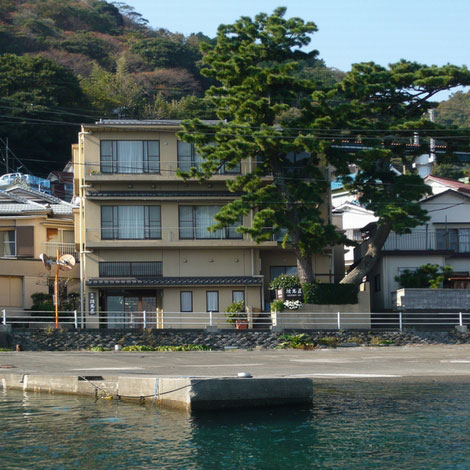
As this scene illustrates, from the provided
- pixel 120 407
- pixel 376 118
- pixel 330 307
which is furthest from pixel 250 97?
pixel 120 407

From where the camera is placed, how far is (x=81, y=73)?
4045 inches

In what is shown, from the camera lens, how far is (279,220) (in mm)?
39969

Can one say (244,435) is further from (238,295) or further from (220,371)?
(238,295)

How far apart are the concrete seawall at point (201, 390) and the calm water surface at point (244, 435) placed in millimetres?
319

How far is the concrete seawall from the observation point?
18.8m

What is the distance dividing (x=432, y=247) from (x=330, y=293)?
847 centimetres

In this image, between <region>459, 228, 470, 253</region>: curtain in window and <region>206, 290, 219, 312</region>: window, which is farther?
<region>459, 228, 470, 253</region>: curtain in window

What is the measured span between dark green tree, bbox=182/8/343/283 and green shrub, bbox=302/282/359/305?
0.77 meters

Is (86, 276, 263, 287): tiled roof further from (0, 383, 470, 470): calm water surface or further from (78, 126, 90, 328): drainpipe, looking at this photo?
(0, 383, 470, 470): calm water surface

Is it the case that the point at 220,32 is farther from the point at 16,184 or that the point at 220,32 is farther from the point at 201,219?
the point at 16,184

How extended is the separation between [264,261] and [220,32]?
12.2 metres

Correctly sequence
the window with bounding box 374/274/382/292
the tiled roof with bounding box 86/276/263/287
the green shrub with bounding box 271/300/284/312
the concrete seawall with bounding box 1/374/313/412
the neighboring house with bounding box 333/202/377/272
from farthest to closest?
1. the neighboring house with bounding box 333/202/377/272
2. the window with bounding box 374/274/382/292
3. the tiled roof with bounding box 86/276/263/287
4. the green shrub with bounding box 271/300/284/312
5. the concrete seawall with bounding box 1/374/313/412

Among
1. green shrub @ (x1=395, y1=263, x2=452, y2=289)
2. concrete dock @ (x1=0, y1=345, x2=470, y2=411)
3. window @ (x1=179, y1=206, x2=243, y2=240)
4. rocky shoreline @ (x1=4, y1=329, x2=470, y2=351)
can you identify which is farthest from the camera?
window @ (x1=179, y1=206, x2=243, y2=240)

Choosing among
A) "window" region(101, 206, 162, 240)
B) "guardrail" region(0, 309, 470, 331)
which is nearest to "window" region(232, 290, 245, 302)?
"guardrail" region(0, 309, 470, 331)
